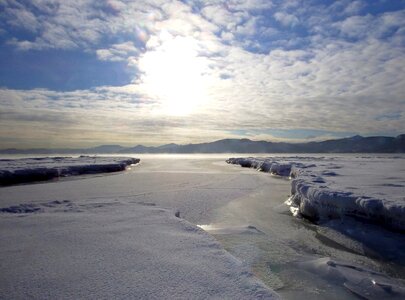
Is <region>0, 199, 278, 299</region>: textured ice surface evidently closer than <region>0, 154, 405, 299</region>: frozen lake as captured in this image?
Yes

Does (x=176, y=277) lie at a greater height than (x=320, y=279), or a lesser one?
greater

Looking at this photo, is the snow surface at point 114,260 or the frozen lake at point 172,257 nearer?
the snow surface at point 114,260

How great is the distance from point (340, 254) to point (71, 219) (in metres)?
6.03

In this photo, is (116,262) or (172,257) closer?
(116,262)

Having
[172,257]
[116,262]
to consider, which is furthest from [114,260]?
[172,257]

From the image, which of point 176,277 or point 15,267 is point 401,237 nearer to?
point 176,277

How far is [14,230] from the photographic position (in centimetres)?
553

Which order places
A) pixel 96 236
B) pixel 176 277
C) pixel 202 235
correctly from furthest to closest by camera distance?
pixel 202 235 < pixel 96 236 < pixel 176 277

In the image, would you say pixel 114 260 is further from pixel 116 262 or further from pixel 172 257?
pixel 172 257

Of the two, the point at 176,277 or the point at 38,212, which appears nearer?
the point at 176,277

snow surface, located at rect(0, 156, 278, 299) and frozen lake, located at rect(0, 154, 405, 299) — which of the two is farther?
frozen lake, located at rect(0, 154, 405, 299)

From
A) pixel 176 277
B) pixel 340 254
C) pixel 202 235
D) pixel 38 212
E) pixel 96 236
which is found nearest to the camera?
pixel 176 277

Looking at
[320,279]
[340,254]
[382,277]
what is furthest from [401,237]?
[320,279]

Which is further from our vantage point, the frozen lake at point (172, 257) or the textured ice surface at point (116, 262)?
the frozen lake at point (172, 257)
